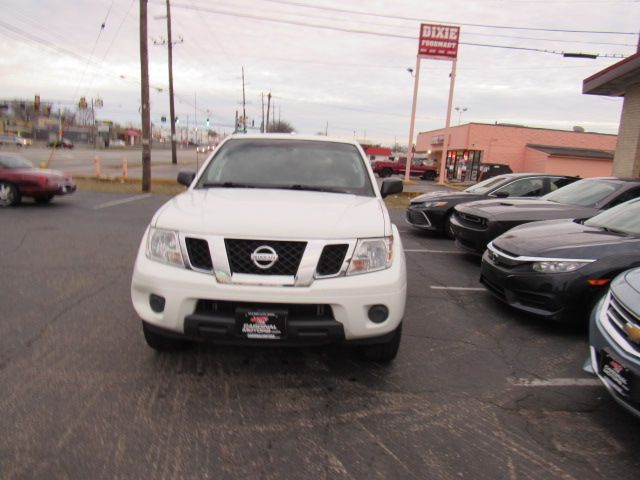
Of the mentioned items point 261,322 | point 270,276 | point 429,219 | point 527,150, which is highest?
point 527,150

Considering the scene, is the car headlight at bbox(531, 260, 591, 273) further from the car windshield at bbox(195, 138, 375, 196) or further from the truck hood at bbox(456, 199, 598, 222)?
the truck hood at bbox(456, 199, 598, 222)

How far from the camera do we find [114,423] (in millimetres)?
2691

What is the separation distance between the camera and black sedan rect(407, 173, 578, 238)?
9.24 metres

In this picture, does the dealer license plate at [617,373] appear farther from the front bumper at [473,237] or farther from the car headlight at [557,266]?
the front bumper at [473,237]

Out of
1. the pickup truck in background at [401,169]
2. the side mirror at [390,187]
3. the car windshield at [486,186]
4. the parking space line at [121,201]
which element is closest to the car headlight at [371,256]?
the side mirror at [390,187]

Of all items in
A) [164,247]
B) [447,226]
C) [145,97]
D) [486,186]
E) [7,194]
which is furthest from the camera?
[145,97]

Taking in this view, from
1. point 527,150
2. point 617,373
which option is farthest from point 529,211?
point 527,150

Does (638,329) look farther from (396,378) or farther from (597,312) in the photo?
(396,378)

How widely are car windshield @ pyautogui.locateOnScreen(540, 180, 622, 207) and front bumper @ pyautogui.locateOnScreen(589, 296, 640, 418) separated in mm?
4401

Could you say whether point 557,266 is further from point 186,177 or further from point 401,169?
point 401,169

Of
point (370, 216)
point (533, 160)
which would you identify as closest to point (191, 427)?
point (370, 216)

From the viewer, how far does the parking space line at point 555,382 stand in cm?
341

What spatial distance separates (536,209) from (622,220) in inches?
80.3

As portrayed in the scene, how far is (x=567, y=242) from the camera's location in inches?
179
